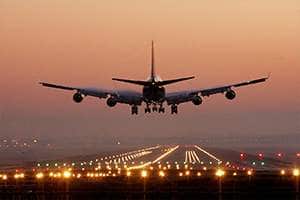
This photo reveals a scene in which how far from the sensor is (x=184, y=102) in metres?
117

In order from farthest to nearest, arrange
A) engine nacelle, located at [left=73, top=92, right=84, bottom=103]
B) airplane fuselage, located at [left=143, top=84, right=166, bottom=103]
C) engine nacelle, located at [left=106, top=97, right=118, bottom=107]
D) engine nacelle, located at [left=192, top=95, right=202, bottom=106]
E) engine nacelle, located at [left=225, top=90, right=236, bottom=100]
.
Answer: engine nacelle, located at [left=192, top=95, right=202, bottom=106]
engine nacelle, located at [left=106, top=97, right=118, bottom=107]
engine nacelle, located at [left=225, top=90, right=236, bottom=100]
engine nacelle, located at [left=73, top=92, right=84, bottom=103]
airplane fuselage, located at [left=143, top=84, right=166, bottom=103]

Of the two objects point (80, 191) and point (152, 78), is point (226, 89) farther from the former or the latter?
point (80, 191)

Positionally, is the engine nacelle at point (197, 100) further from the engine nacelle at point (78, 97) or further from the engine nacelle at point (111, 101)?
the engine nacelle at point (78, 97)

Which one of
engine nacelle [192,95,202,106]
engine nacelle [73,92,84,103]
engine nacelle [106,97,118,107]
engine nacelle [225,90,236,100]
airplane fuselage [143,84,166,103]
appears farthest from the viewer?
engine nacelle [192,95,202,106]

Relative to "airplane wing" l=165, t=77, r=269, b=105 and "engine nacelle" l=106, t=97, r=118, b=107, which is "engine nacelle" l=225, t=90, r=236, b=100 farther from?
"engine nacelle" l=106, t=97, r=118, b=107

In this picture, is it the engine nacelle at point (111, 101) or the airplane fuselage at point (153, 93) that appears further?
the engine nacelle at point (111, 101)

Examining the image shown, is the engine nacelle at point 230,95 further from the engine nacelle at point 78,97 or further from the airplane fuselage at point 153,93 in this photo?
the engine nacelle at point 78,97

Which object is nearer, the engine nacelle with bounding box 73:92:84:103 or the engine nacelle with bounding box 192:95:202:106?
the engine nacelle with bounding box 73:92:84:103

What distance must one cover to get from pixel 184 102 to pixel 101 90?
12203mm

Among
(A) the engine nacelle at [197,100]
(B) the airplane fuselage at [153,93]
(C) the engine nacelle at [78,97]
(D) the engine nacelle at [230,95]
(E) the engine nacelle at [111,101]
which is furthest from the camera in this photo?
(A) the engine nacelle at [197,100]

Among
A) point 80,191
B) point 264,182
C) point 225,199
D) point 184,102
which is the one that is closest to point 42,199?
point 80,191

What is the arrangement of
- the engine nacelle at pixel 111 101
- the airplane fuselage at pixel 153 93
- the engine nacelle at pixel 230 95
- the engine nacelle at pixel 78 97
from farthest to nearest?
the engine nacelle at pixel 111 101 < the engine nacelle at pixel 230 95 < the engine nacelle at pixel 78 97 < the airplane fuselage at pixel 153 93

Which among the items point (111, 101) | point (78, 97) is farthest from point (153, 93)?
point (78, 97)

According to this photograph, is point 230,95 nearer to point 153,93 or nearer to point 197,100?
point 197,100
